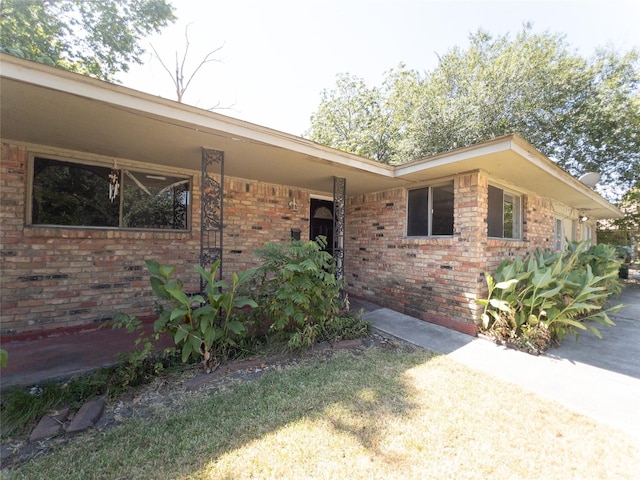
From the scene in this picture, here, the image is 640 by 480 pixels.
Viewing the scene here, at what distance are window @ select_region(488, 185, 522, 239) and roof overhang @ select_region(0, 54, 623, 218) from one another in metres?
0.29

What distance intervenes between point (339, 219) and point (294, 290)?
204 centimetres

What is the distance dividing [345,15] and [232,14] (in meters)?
2.32

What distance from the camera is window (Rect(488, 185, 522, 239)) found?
15.6 ft

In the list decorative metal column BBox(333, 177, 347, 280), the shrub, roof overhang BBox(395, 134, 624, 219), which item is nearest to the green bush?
the shrub

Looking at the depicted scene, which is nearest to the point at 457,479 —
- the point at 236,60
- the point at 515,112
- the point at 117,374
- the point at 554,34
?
the point at 117,374

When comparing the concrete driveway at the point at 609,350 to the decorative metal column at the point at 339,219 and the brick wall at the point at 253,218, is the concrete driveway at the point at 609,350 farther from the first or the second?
the brick wall at the point at 253,218

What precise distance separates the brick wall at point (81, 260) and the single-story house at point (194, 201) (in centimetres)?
2

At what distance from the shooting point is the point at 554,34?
381 inches

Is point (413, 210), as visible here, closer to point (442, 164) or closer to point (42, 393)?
point (442, 164)

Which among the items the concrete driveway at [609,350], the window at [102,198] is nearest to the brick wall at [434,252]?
the concrete driveway at [609,350]

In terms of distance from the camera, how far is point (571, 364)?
3.21 m

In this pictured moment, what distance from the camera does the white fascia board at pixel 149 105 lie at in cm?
199

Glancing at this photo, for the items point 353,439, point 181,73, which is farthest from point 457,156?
point 181,73

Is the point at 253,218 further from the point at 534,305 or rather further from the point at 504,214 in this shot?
the point at 504,214
